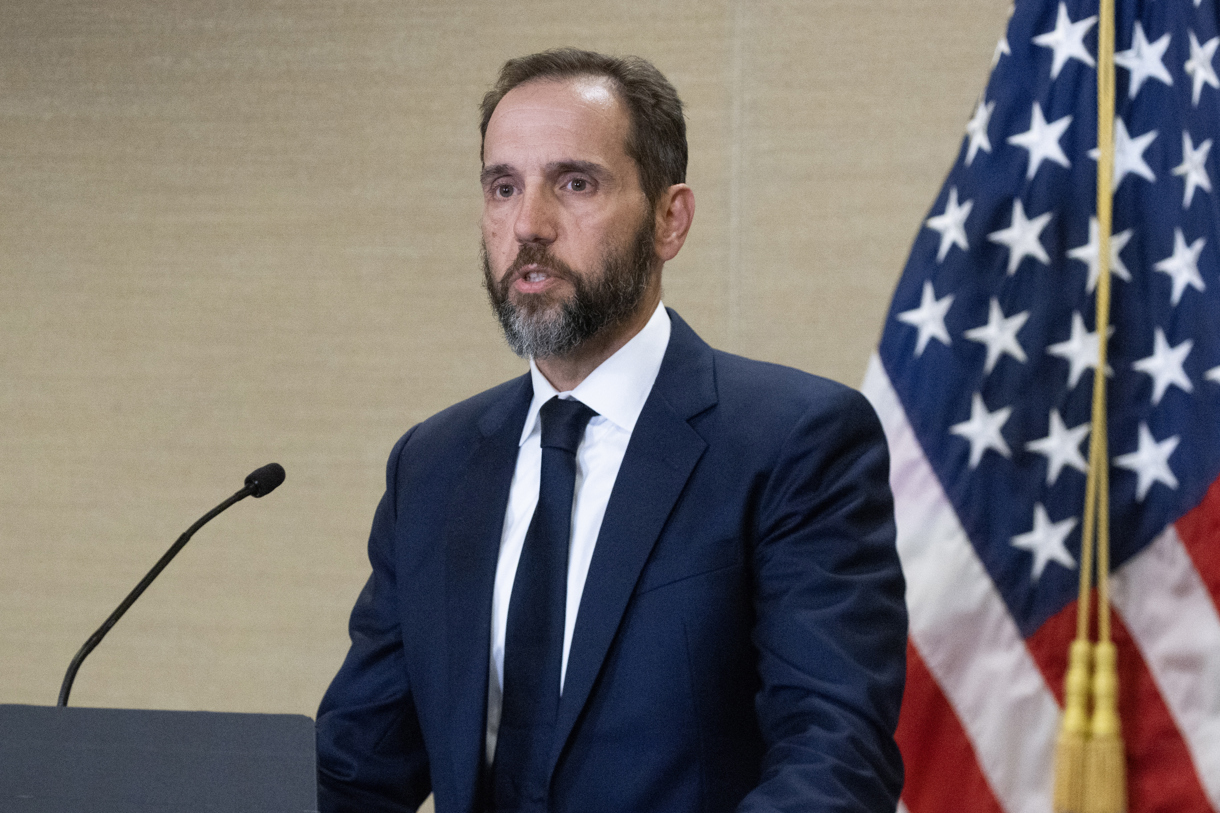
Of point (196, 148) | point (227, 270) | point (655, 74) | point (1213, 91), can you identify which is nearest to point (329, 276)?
point (227, 270)

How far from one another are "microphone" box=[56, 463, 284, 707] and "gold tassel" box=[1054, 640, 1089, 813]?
1135 millimetres

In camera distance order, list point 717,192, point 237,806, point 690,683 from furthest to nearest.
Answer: point 717,192, point 690,683, point 237,806

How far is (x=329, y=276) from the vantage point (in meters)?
2.50

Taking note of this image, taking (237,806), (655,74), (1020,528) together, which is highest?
(655,74)

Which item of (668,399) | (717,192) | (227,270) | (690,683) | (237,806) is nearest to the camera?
(237,806)

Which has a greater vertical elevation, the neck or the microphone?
the neck

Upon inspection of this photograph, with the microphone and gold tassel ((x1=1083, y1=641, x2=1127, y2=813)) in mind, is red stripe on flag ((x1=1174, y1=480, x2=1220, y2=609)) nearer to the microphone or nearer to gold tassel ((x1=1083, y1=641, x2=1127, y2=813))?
gold tassel ((x1=1083, y1=641, x2=1127, y2=813))

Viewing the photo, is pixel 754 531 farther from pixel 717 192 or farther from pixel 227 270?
pixel 227 270

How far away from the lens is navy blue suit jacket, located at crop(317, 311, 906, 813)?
3.75 ft

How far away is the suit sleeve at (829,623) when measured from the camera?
43.2 inches

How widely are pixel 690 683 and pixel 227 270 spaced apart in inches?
67.1

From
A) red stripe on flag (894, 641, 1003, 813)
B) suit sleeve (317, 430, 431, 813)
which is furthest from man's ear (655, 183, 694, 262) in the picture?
red stripe on flag (894, 641, 1003, 813)

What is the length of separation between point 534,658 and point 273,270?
1.53m

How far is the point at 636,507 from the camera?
4.14 ft
